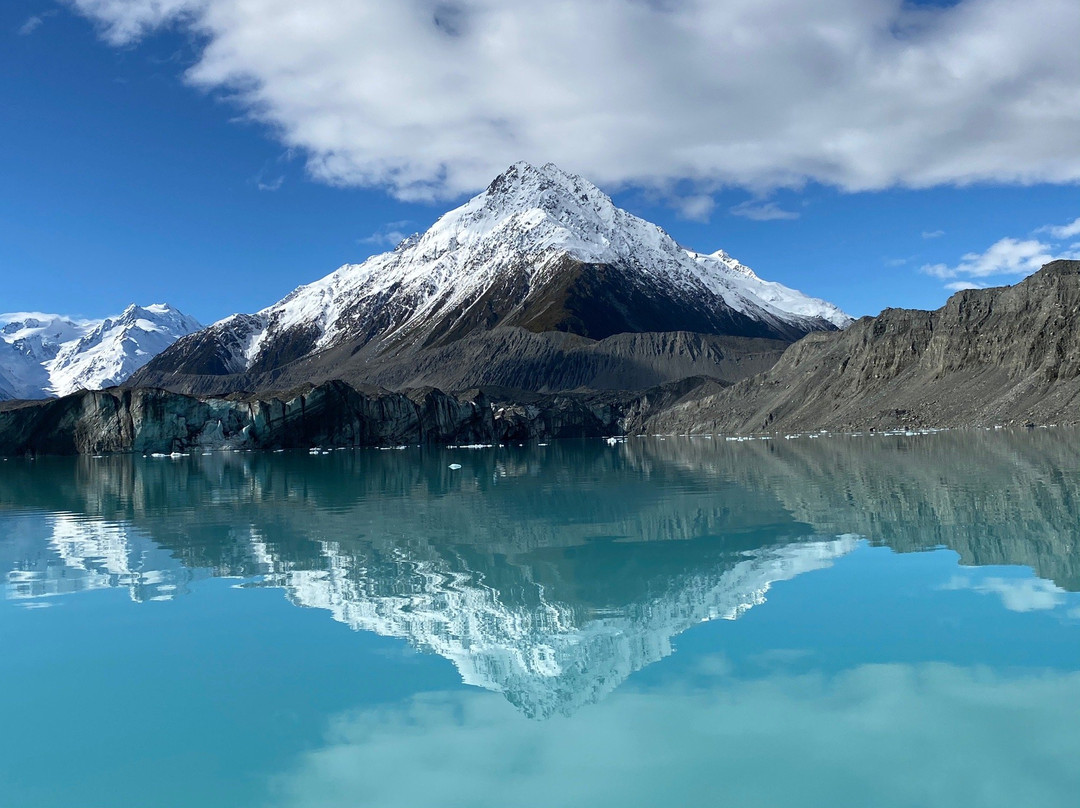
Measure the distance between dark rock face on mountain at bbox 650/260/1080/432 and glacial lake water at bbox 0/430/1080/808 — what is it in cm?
7038

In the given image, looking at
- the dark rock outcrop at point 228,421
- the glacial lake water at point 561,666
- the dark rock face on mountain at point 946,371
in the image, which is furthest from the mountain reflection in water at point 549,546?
the dark rock outcrop at point 228,421

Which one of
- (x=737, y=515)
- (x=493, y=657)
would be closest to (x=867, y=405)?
(x=737, y=515)

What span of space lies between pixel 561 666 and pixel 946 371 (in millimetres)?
99877

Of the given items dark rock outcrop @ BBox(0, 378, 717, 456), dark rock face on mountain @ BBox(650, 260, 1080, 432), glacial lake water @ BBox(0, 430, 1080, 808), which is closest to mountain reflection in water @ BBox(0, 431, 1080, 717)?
glacial lake water @ BBox(0, 430, 1080, 808)

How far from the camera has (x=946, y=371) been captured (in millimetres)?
97062

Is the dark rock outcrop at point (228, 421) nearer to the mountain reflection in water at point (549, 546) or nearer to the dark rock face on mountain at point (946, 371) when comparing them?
the dark rock face on mountain at point (946, 371)

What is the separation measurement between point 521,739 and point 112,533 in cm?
2027

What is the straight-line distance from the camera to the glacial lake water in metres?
7.20

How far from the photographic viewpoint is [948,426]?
274 feet

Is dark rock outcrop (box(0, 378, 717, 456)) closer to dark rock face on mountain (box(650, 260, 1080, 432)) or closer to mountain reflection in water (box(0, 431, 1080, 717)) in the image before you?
dark rock face on mountain (box(650, 260, 1080, 432))

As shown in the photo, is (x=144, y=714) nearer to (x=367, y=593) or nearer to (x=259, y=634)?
(x=259, y=634)

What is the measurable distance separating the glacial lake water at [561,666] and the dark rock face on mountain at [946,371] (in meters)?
70.4

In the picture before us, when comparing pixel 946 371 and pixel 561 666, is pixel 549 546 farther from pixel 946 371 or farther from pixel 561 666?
pixel 946 371

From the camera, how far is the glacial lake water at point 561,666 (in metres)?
7.20
